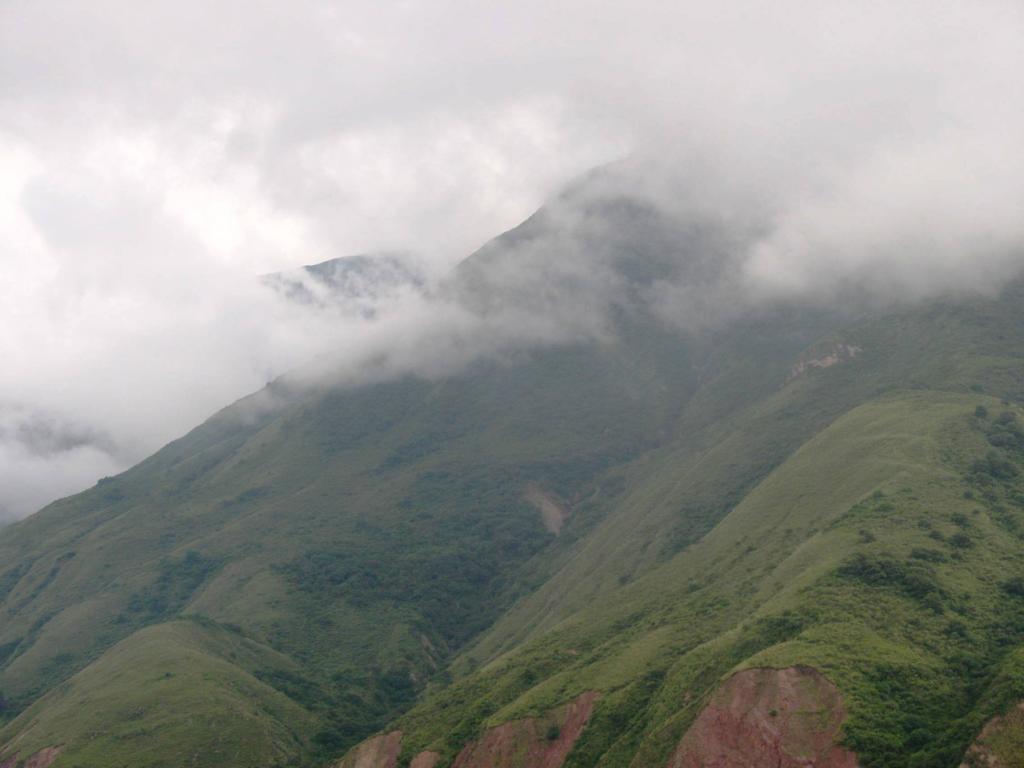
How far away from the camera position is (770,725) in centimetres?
7419

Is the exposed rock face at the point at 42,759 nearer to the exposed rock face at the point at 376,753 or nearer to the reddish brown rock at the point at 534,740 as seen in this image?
the exposed rock face at the point at 376,753

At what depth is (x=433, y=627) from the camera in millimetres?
192625

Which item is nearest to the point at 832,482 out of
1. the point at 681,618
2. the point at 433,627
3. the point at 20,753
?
the point at 681,618

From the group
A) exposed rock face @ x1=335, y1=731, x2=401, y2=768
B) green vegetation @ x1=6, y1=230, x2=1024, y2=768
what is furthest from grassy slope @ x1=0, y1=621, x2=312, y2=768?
exposed rock face @ x1=335, y1=731, x2=401, y2=768

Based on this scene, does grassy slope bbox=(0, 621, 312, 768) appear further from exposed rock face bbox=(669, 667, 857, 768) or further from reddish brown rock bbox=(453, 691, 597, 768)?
exposed rock face bbox=(669, 667, 857, 768)

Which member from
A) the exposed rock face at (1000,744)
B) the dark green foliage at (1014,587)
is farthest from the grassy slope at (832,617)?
the exposed rock face at (1000,744)

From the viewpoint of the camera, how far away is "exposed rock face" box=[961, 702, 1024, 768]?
203 feet

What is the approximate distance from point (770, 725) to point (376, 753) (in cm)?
5682

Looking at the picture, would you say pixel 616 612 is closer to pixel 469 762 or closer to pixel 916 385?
pixel 469 762

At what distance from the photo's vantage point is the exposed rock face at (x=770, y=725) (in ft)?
235

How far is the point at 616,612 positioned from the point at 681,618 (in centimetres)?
1764

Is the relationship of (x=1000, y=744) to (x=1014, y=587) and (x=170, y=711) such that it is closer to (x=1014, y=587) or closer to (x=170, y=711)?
(x=1014, y=587)

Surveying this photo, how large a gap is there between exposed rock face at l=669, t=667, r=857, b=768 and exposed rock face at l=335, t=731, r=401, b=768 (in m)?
46.3

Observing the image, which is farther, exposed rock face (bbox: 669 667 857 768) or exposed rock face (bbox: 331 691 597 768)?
exposed rock face (bbox: 331 691 597 768)
